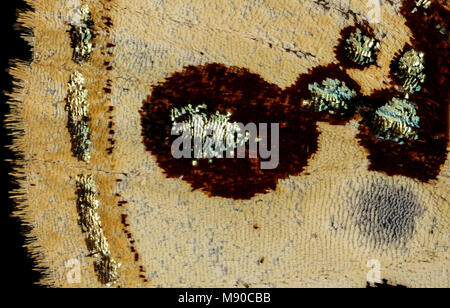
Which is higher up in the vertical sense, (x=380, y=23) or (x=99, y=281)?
(x=380, y=23)

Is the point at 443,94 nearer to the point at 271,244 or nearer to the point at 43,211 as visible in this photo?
the point at 271,244

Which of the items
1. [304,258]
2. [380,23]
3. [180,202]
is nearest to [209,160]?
A: [180,202]

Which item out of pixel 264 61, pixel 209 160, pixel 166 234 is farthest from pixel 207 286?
pixel 264 61

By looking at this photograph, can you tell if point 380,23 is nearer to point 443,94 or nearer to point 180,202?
point 443,94

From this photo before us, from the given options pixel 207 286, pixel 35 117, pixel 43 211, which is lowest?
pixel 207 286

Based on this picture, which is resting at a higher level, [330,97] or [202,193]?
[330,97]

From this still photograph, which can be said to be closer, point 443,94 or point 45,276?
point 443,94
